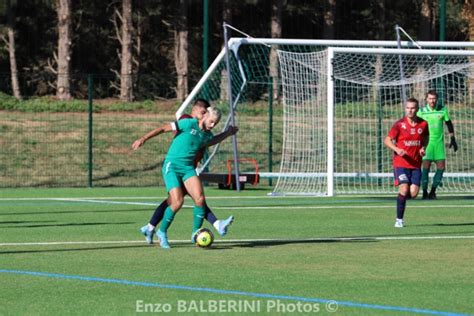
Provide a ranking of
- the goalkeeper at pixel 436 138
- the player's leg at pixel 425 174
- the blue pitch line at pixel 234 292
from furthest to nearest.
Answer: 1. the player's leg at pixel 425 174
2. the goalkeeper at pixel 436 138
3. the blue pitch line at pixel 234 292

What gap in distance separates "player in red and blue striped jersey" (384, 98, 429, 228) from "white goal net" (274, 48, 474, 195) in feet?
18.4

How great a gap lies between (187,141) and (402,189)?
3978mm

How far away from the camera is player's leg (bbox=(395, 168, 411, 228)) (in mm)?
16641

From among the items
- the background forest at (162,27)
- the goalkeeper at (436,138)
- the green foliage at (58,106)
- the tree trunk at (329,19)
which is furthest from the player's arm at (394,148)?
the tree trunk at (329,19)

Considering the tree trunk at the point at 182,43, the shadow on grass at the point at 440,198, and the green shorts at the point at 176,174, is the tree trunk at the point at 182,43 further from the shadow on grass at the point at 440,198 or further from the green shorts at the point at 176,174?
the green shorts at the point at 176,174

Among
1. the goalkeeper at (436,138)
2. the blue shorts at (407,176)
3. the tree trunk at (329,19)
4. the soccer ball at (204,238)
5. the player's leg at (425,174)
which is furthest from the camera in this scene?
the tree trunk at (329,19)

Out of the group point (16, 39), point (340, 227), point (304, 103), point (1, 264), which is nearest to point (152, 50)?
point (16, 39)

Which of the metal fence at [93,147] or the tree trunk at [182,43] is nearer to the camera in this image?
the metal fence at [93,147]

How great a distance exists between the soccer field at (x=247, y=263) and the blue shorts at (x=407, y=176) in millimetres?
655

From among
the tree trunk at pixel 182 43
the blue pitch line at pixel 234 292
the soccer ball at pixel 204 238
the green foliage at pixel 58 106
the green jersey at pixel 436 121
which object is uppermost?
the tree trunk at pixel 182 43

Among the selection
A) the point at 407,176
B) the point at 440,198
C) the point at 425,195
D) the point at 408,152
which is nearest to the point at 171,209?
the point at 407,176

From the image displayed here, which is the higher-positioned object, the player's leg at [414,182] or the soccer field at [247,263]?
the player's leg at [414,182]

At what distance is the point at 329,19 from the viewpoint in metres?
51.1

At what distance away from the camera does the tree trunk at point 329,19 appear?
166 feet
